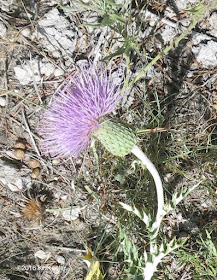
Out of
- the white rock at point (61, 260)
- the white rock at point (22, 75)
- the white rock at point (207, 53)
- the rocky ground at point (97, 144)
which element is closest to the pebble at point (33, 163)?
the rocky ground at point (97, 144)

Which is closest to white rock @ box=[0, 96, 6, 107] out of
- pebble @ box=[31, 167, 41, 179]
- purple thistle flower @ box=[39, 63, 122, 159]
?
pebble @ box=[31, 167, 41, 179]

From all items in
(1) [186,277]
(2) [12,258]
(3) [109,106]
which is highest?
(3) [109,106]

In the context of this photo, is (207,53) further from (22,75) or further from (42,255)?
(42,255)

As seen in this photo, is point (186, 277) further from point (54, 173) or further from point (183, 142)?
point (54, 173)

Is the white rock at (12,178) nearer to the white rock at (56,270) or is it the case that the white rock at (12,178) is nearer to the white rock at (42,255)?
the white rock at (42,255)

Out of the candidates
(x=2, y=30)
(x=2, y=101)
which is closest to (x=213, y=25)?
(x=2, y=30)

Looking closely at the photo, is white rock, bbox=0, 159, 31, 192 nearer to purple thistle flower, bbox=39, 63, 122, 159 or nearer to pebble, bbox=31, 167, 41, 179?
pebble, bbox=31, 167, 41, 179

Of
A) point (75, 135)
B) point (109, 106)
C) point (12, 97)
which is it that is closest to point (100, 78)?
point (109, 106)
